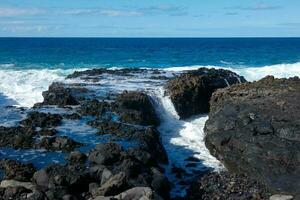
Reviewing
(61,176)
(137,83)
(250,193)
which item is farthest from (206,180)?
(137,83)

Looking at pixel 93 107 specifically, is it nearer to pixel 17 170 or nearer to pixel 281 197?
pixel 17 170

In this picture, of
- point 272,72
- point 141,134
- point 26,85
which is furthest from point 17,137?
point 272,72

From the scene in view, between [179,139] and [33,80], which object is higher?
[179,139]

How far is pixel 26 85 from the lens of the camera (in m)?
39.0

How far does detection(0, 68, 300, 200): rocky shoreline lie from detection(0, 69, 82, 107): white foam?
5618mm

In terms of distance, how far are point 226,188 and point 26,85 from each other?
979 inches

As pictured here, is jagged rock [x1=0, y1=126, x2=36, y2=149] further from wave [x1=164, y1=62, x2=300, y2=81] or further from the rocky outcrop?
wave [x1=164, y1=62, x2=300, y2=81]

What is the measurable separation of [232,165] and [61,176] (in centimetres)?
648

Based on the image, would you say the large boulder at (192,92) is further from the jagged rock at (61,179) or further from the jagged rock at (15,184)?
the jagged rock at (15,184)

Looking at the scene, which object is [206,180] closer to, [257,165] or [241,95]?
[257,165]

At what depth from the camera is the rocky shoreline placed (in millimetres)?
14984

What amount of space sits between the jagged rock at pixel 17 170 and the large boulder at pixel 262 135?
6.82 metres

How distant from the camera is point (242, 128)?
19469 millimetres

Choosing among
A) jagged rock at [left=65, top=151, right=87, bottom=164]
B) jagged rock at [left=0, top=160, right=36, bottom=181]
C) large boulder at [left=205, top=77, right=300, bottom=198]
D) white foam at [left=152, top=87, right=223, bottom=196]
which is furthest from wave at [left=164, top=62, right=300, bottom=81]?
jagged rock at [left=0, top=160, right=36, bottom=181]
